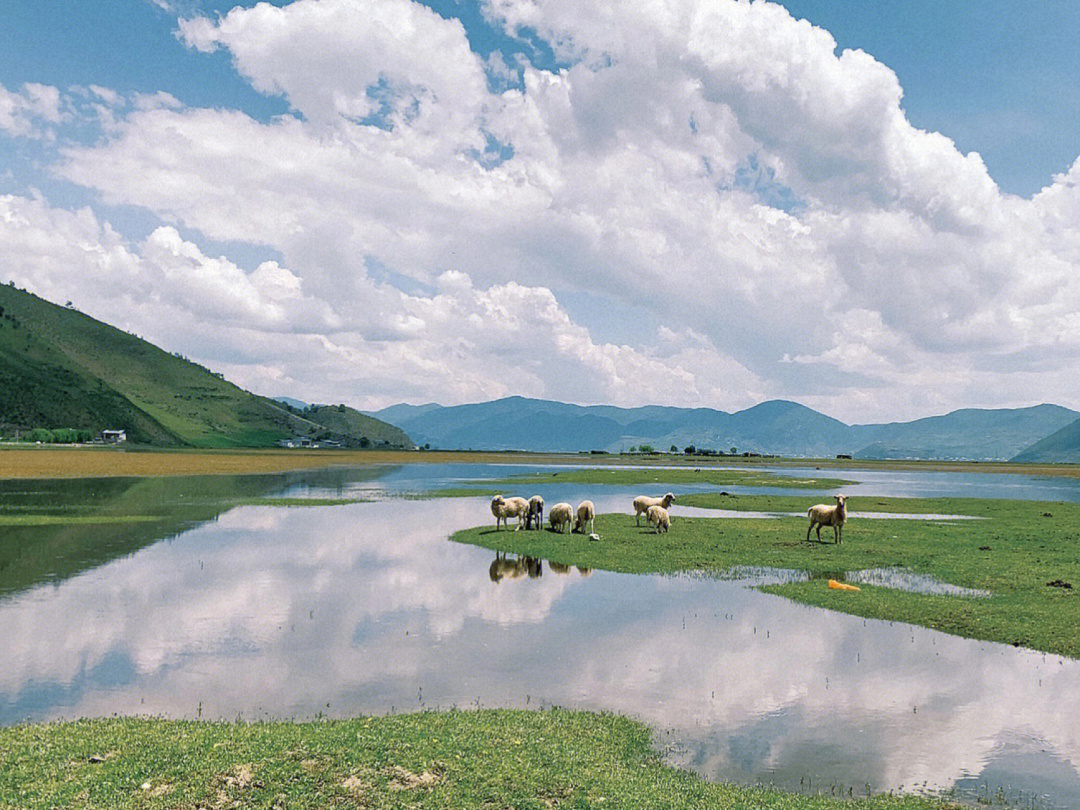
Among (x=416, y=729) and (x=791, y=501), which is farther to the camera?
(x=791, y=501)

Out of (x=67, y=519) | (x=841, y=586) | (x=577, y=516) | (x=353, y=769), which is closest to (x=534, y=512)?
(x=577, y=516)

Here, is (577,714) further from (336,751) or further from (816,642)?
(816,642)

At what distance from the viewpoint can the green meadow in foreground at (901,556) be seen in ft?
88.1

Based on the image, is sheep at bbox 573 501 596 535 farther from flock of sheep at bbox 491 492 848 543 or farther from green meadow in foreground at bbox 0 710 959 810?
green meadow in foreground at bbox 0 710 959 810

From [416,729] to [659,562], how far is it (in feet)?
83.4

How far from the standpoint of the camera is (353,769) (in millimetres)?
13312

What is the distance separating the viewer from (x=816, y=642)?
2406cm

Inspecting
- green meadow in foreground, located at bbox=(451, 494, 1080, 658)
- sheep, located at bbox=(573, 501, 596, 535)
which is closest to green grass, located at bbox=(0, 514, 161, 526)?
green meadow in foreground, located at bbox=(451, 494, 1080, 658)

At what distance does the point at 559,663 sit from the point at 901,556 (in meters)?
29.5

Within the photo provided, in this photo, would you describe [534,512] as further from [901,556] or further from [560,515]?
[901,556]

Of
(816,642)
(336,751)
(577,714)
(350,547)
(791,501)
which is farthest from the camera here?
(791,501)

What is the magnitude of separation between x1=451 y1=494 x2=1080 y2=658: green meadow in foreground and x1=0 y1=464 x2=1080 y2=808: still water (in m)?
2.52

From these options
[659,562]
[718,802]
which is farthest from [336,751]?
[659,562]

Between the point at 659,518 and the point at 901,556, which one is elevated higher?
the point at 659,518
